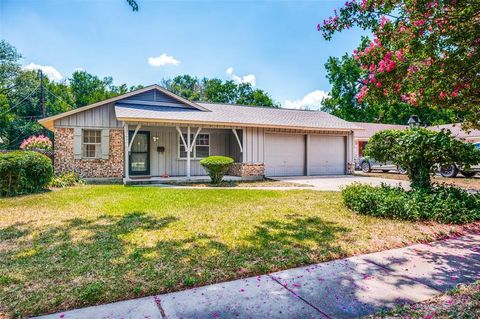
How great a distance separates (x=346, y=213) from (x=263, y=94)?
35.2 m

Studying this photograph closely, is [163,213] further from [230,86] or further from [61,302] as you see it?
[230,86]

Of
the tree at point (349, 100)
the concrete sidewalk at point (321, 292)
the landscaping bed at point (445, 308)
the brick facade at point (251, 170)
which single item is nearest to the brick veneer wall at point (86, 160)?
the brick facade at point (251, 170)

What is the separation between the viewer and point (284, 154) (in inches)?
617

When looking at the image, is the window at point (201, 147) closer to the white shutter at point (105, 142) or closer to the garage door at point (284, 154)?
the garage door at point (284, 154)

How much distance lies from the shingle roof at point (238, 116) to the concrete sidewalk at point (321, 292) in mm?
9725

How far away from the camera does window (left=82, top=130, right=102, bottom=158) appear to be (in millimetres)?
12984

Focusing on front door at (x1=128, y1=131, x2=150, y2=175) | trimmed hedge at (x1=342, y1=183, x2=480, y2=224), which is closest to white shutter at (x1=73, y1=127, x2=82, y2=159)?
front door at (x1=128, y1=131, x2=150, y2=175)

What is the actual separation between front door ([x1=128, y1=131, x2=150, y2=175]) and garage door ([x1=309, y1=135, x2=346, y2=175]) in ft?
28.4

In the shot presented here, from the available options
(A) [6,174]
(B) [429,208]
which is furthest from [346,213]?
(A) [6,174]

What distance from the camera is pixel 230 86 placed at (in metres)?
40.8

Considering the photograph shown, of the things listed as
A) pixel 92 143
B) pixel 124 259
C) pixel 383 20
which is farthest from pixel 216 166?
pixel 383 20

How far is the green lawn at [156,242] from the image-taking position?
3041 millimetres

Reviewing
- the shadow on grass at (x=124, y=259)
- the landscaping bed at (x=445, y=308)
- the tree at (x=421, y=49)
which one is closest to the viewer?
the landscaping bed at (x=445, y=308)

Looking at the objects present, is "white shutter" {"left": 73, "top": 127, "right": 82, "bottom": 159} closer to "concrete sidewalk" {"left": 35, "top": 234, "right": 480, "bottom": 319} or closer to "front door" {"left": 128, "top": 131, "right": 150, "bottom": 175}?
"front door" {"left": 128, "top": 131, "right": 150, "bottom": 175}
